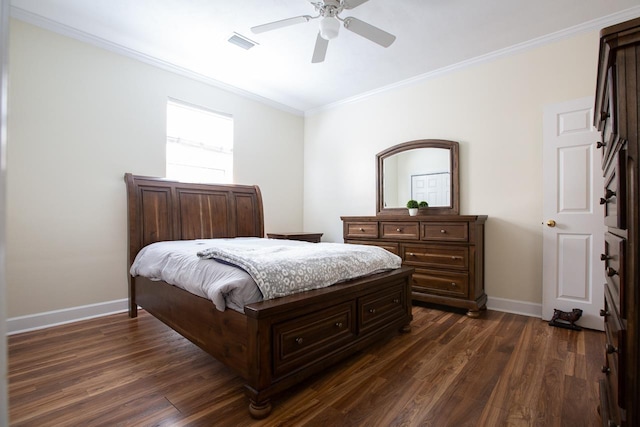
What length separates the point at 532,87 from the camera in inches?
123

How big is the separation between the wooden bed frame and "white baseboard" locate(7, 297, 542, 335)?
0.92 feet

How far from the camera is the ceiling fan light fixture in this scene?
7.63 ft

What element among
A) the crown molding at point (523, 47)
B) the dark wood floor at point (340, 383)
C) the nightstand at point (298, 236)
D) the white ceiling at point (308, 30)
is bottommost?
the dark wood floor at point (340, 383)

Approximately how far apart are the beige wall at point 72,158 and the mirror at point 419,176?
286cm

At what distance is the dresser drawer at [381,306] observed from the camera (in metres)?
2.20

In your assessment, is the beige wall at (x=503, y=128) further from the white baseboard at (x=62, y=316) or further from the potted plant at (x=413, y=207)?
the white baseboard at (x=62, y=316)

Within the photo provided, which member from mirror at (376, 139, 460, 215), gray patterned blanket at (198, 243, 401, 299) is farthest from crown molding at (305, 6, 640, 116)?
gray patterned blanket at (198, 243, 401, 299)

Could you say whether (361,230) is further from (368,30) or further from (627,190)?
(627,190)

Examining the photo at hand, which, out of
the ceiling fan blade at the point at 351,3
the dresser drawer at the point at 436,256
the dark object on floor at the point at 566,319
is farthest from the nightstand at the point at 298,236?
the dark object on floor at the point at 566,319

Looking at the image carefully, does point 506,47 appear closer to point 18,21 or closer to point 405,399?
point 405,399

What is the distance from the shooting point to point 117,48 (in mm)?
3219

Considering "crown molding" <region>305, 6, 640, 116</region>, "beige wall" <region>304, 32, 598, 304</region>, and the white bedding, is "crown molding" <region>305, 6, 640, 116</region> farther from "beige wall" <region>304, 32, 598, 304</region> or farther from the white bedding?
the white bedding

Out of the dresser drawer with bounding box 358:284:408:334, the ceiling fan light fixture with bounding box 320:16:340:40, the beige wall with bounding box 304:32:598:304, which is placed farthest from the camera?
the beige wall with bounding box 304:32:598:304

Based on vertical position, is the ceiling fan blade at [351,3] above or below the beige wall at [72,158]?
above
